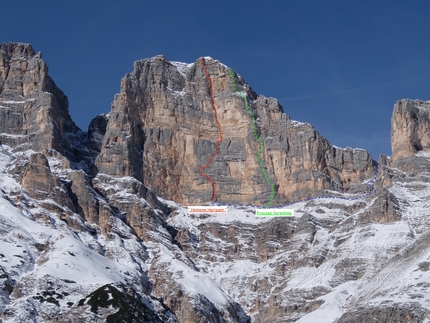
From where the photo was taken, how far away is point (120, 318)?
196m

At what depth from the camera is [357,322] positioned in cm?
19962

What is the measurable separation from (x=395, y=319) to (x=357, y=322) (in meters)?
6.58

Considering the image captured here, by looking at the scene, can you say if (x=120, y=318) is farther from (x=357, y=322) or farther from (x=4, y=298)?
(x=357, y=322)

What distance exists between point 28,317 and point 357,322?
54.5 metres

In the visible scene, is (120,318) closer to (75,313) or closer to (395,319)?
(75,313)

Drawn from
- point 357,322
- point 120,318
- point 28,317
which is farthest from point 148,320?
point 357,322

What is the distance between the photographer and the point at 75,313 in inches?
7756

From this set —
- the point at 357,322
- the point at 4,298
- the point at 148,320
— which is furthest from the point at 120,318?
the point at 357,322

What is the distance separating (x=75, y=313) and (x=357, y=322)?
47068 millimetres

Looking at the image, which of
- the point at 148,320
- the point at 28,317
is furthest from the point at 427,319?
the point at 28,317

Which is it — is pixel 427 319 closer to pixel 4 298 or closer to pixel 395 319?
pixel 395 319

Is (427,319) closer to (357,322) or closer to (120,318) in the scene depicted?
(357,322)

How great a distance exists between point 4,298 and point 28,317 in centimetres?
707

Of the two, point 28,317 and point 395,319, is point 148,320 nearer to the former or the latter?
Answer: point 28,317
